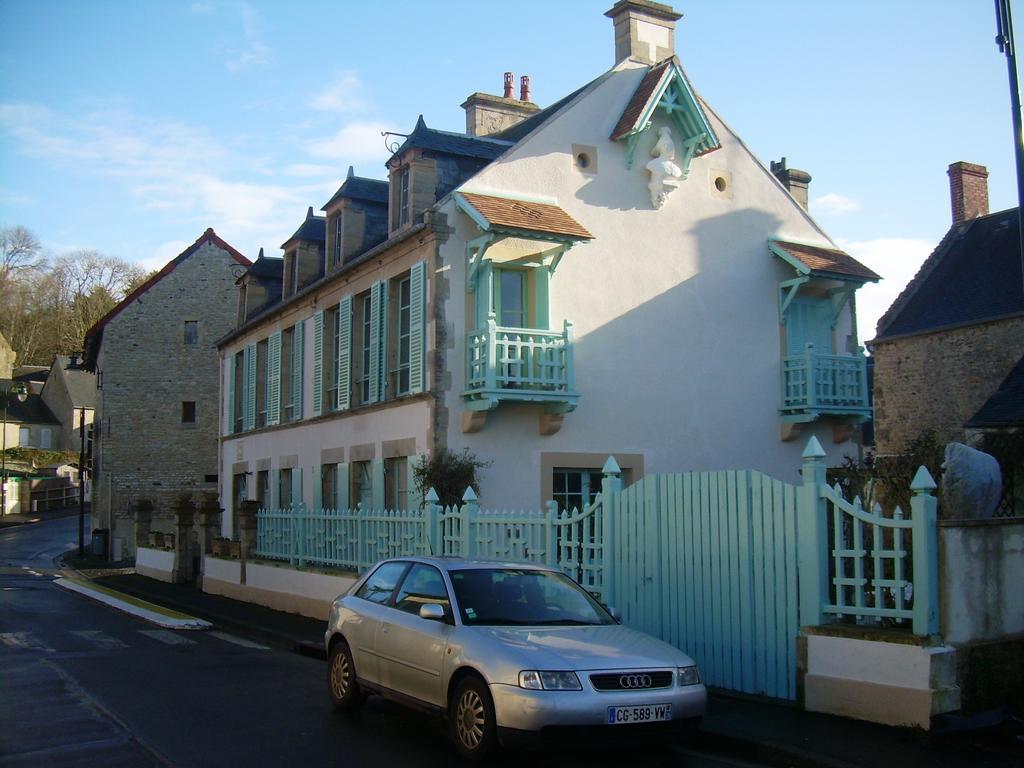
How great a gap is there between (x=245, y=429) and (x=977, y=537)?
20.9 m

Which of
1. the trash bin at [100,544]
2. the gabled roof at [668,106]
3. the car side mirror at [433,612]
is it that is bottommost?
the trash bin at [100,544]

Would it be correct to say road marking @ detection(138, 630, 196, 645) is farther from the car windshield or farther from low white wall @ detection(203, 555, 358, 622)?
the car windshield

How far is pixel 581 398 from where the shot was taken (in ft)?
56.2

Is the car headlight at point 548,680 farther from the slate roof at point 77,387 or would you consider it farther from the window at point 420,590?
the slate roof at point 77,387

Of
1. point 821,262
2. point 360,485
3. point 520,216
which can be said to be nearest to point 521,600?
point 520,216

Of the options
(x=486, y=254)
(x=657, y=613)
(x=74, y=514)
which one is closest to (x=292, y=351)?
(x=486, y=254)

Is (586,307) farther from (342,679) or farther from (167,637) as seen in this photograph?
(342,679)

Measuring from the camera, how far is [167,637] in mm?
14461

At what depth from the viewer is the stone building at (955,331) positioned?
26.8 m

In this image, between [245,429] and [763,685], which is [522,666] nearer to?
[763,685]

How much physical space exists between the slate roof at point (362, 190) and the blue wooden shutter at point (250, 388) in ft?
20.8

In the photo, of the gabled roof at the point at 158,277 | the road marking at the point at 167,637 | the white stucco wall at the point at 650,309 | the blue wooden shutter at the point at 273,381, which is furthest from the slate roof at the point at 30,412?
the white stucco wall at the point at 650,309

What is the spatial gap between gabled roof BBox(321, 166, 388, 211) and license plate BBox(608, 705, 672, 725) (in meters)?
15.6

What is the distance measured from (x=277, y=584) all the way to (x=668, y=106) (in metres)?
10.7
